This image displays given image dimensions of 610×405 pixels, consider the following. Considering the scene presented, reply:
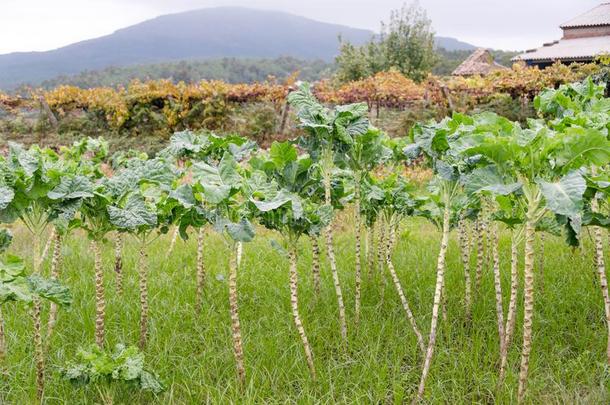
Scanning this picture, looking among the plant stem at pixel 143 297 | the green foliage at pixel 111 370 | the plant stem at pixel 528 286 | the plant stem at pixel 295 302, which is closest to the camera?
the plant stem at pixel 528 286

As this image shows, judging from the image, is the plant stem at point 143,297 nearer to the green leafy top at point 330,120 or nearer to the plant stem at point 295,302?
the plant stem at point 295,302

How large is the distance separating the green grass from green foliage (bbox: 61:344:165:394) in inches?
3.7

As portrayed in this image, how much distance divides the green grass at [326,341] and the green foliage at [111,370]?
0.09 meters

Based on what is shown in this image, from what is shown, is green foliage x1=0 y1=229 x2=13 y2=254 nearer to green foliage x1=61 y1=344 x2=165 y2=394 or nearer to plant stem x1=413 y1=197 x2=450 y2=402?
green foliage x1=61 y1=344 x2=165 y2=394

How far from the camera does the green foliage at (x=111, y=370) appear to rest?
243 cm

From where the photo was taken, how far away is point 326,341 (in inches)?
128

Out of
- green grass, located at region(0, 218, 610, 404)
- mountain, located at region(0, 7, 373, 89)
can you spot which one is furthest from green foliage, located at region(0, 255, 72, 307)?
mountain, located at region(0, 7, 373, 89)

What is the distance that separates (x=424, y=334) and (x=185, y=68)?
39.5 m

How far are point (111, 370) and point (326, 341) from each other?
1.26 metres

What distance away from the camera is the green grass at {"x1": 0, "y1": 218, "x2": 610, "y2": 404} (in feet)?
9.16

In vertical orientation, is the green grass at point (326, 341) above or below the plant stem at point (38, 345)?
below

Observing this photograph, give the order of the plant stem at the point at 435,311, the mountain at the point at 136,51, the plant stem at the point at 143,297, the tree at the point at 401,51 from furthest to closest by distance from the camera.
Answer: the mountain at the point at 136,51, the tree at the point at 401,51, the plant stem at the point at 143,297, the plant stem at the point at 435,311

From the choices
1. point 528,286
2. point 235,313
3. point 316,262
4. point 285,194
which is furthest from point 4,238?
point 528,286

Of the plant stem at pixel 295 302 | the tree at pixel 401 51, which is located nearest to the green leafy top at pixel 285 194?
the plant stem at pixel 295 302
